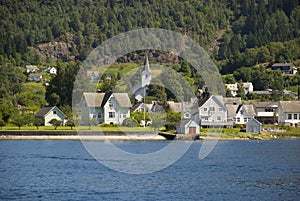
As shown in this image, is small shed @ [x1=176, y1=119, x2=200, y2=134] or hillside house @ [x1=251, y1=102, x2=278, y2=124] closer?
small shed @ [x1=176, y1=119, x2=200, y2=134]

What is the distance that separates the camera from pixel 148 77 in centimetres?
12094

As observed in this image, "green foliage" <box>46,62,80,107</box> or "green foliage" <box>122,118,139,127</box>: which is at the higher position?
"green foliage" <box>46,62,80,107</box>

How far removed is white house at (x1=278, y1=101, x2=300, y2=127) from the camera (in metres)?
89.1

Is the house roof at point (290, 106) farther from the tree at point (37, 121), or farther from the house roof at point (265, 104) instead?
the tree at point (37, 121)

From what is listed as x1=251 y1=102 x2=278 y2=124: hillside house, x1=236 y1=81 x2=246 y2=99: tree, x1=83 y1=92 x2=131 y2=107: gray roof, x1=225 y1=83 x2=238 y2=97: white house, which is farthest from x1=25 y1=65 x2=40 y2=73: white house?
x1=251 y1=102 x2=278 y2=124: hillside house

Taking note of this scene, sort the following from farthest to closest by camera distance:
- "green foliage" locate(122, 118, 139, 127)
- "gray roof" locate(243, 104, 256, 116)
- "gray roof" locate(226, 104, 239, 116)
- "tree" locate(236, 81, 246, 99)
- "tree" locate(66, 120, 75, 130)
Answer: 1. "tree" locate(236, 81, 246, 99)
2. "gray roof" locate(243, 104, 256, 116)
3. "gray roof" locate(226, 104, 239, 116)
4. "green foliage" locate(122, 118, 139, 127)
5. "tree" locate(66, 120, 75, 130)

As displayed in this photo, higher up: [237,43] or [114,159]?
[237,43]

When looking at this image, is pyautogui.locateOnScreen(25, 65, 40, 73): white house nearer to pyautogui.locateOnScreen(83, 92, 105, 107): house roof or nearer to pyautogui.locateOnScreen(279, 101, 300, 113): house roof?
pyautogui.locateOnScreen(83, 92, 105, 107): house roof

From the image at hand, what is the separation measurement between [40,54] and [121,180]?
522 ft

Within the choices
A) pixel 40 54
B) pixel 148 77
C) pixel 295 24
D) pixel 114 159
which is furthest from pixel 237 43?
pixel 114 159

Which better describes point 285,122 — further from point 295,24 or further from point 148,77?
point 295,24

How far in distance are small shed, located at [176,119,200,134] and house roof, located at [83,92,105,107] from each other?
14.3 meters

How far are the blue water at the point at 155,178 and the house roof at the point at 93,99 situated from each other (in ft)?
95.0

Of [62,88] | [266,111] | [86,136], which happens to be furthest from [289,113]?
[86,136]
